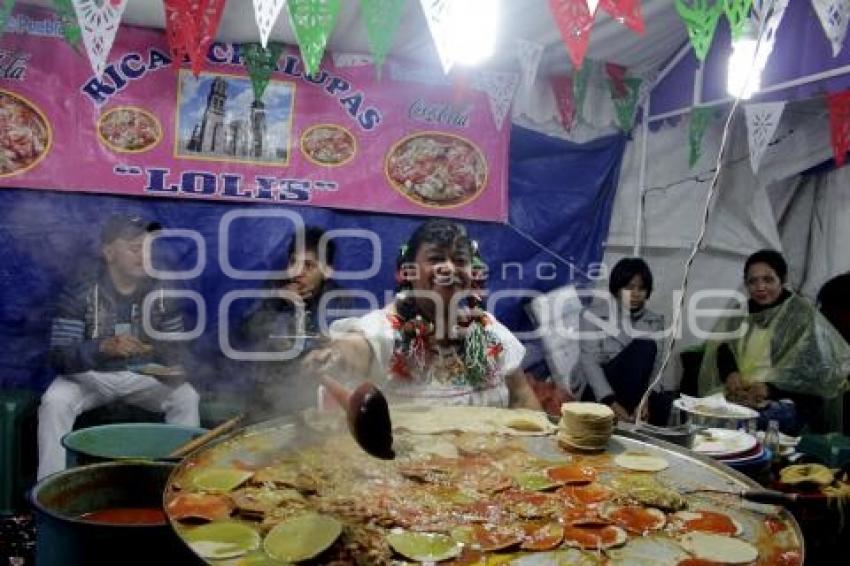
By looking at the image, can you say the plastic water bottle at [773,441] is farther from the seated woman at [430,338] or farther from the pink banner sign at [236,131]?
the pink banner sign at [236,131]

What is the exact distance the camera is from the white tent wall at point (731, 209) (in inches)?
229

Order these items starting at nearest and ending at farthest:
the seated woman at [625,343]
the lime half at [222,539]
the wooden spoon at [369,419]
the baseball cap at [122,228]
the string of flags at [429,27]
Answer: the lime half at [222,539] < the wooden spoon at [369,419] < the string of flags at [429,27] < the baseball cap at [122,228] < the seated woman at [625,343]

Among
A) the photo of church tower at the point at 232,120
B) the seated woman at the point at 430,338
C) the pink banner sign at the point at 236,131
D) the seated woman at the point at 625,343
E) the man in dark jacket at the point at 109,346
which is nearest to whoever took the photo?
the seated woman at the point at 430,338

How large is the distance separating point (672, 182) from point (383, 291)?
9.99 feet

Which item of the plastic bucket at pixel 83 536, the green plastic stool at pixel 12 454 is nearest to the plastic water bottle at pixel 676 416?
the plastic bucket at pixel 83 536

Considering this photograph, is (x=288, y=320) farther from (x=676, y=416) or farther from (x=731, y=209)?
(x=731, y=209)

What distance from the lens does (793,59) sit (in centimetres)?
496

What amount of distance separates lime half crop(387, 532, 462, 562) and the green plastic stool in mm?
3413

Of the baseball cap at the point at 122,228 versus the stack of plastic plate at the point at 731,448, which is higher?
the baseball cap at the point at 122,228

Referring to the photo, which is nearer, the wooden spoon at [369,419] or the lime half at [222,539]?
the lime half at [222,539]

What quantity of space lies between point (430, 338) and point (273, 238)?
7.99 feet

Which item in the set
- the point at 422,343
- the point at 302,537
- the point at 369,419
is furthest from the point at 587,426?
the point at 302,537

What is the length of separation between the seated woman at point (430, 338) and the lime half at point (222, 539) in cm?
146

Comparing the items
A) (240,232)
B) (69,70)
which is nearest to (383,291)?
(240,232)
